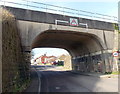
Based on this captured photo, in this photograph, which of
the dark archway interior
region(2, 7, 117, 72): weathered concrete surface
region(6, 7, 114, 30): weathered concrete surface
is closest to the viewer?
region(6, 7, 114, 30): weathered concrete surface

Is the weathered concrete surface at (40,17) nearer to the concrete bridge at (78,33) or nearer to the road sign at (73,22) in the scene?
the concrete bridge at (78,33)

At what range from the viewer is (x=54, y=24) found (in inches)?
592

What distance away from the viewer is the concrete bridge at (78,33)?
13438 millimetres

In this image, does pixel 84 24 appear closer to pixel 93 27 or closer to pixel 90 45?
pixel 93 27

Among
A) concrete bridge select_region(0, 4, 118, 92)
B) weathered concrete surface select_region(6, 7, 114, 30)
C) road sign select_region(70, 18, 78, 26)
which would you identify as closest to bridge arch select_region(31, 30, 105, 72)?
concrete bridge select_region(0, 4, 118, 92)

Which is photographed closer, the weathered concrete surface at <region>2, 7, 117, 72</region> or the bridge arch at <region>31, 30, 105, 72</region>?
the weathered concrete surface at <region>2, 7, 117, 72</region>

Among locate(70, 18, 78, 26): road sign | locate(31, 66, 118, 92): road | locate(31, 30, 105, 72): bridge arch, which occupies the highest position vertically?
locate(70, 18, 78, 26): road sign

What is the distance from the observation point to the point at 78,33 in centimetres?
1694

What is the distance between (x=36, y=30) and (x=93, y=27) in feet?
27.4

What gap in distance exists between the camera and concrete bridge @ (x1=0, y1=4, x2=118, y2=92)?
1344 cm

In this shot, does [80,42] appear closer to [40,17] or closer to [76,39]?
[76,39]

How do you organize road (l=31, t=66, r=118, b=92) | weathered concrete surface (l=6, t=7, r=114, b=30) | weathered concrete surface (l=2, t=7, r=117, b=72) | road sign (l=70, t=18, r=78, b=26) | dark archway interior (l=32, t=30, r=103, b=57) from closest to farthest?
road (l=31, t=66, r=118, b=92)
weathered concrete surface (l=6, t=7, r=114, b=30)
weathered concrete surface (l=2, t=7, r=117, b=72)
road sign (l=70, t=18, r=78, b=26)
dark archway interior (l=32, t=30, r=103, b=57)

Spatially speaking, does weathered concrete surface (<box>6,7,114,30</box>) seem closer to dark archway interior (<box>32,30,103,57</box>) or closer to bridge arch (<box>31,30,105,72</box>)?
bridge arch (<box>31,30,105,72</box>)

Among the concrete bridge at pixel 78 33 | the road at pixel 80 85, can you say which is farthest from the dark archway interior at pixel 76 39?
the road at pixel 80 85
